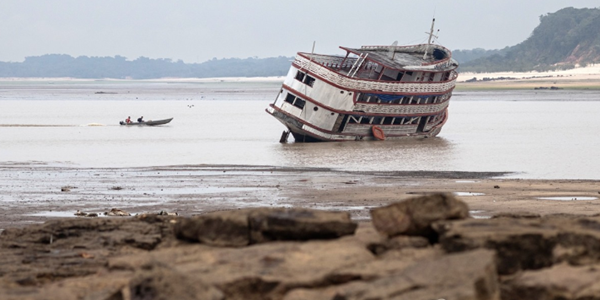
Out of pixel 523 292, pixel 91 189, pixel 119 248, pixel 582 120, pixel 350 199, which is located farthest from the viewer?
pixel 582 120

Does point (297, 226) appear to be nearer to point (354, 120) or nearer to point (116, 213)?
point (116, 213)

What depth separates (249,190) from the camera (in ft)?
77.8

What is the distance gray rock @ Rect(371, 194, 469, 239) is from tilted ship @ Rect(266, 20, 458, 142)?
3170 cm

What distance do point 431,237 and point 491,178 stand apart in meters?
18.1

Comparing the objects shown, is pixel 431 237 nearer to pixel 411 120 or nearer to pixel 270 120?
pixel 411 120

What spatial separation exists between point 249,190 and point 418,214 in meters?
14.1

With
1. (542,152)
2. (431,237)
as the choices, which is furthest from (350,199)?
(542,152)

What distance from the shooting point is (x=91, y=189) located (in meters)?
23.8

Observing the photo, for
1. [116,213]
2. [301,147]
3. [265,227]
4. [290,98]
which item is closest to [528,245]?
[265,227]

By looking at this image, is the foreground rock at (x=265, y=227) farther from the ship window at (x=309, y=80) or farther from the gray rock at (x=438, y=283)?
the ship window at (x=309, y=80)

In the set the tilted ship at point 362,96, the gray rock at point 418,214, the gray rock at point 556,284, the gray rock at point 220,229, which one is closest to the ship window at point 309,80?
the tilted ship at point 362,96

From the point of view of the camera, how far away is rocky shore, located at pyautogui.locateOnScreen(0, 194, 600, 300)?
8273mm

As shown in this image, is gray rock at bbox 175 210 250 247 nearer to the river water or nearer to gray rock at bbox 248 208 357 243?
gray rock at bbox 248 208 357 243

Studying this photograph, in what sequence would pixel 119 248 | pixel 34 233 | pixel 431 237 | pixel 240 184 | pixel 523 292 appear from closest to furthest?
pixel 523 292 → pixel 431 237 → pixel 119 248 → pixel 34 233 → pixel 240 184
